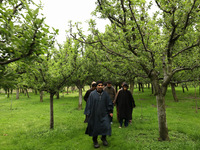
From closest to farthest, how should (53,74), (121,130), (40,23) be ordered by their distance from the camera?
1. (40,23)
2. (121,130)
3. (53,74)

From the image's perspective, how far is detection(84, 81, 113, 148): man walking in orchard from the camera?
5695mm

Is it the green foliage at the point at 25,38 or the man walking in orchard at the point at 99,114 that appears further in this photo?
the man walking in orchard at the point at 99,114

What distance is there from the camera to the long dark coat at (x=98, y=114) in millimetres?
5695

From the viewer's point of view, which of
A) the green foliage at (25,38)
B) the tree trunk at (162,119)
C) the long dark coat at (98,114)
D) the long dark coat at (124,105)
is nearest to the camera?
the green foliage at (25,38)

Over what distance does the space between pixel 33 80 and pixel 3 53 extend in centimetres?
593

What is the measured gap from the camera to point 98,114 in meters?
5.77

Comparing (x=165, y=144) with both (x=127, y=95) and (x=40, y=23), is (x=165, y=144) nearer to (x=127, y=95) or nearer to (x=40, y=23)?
(x=127, y=95)

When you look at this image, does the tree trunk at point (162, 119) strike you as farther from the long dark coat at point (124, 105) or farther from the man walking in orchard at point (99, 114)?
the long dark coat at point (124, 105)

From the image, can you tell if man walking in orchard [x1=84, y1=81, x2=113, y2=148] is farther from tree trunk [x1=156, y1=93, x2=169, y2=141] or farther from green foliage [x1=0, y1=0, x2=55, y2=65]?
green foliage [x1=0, y1=0, x2=55, y2=65]

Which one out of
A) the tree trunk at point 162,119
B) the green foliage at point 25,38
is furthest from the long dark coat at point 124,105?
the green foliage at point 25,38

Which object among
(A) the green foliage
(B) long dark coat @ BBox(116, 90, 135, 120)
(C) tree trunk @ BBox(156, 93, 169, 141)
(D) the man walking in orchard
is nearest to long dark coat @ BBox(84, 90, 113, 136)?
(D) the man walking in orchard

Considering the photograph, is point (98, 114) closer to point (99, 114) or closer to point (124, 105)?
point (99, 114)

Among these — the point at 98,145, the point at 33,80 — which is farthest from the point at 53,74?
the point at 98,145

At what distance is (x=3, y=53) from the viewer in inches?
101
